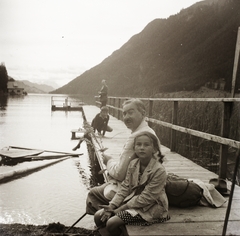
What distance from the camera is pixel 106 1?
13.8ft

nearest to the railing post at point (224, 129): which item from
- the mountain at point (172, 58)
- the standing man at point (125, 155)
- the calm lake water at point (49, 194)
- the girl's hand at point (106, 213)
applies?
the standing man at point (125, 155)

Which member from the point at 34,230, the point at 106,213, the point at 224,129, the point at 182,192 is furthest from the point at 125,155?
the point at 34,230

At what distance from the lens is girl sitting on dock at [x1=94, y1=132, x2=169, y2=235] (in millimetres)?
2275

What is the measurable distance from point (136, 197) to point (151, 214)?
167 millimetres

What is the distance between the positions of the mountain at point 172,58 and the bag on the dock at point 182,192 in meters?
15.2

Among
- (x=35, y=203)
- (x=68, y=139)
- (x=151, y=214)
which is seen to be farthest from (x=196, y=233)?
(x=68, y=139)

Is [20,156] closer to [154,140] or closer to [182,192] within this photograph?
[182,192]

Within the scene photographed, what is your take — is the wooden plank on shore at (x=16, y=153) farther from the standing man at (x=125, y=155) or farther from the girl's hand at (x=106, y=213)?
the girl's hand at (x=106, y=213)

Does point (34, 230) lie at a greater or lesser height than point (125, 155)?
lesser

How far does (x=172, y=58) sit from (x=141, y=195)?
3390 cm

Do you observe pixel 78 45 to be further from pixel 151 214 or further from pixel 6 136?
pixel 6 136

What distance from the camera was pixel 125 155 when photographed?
8.36ft

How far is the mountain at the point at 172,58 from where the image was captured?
21859mm

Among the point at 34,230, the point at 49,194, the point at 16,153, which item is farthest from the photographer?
the point at 16,153
